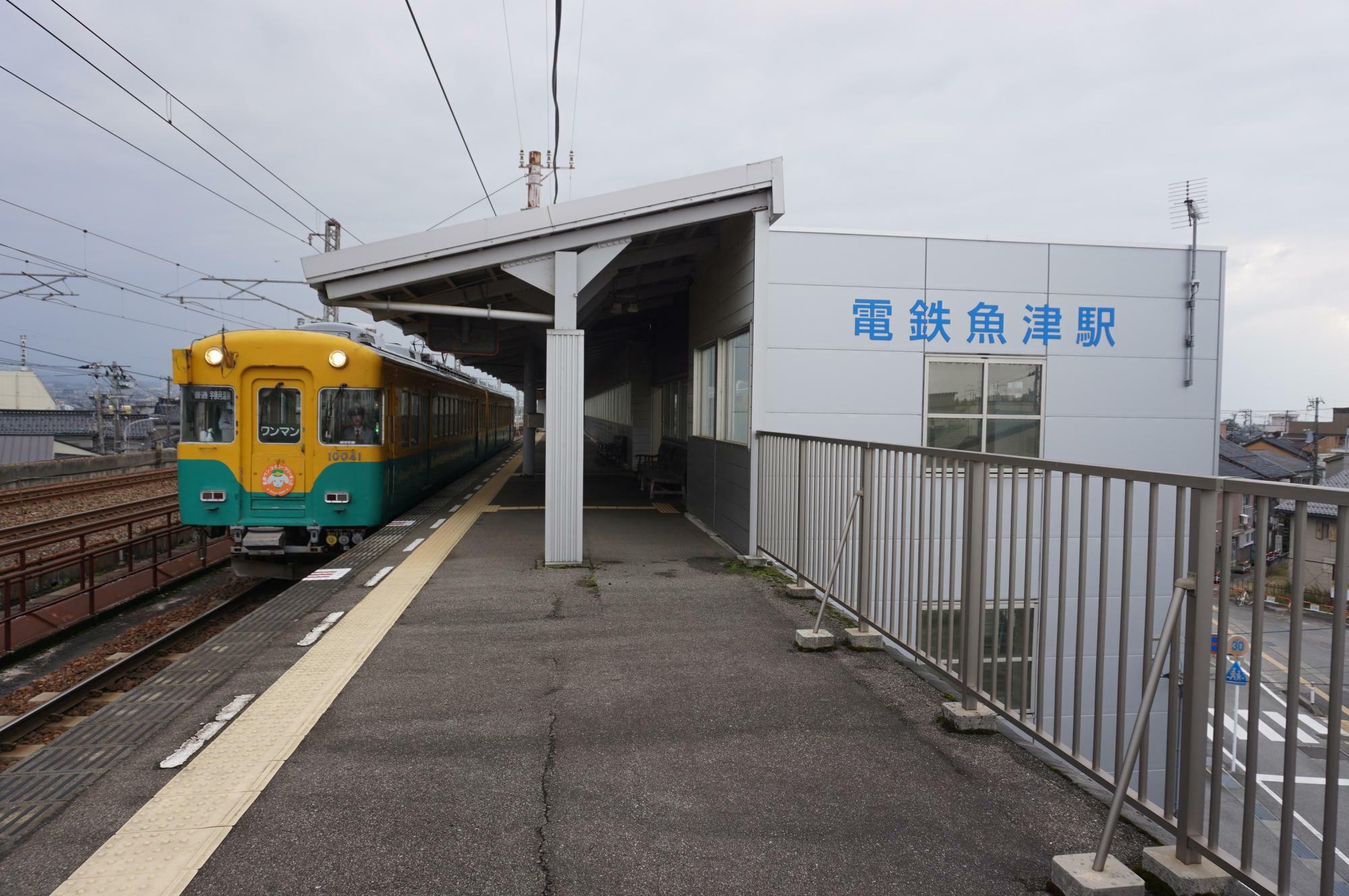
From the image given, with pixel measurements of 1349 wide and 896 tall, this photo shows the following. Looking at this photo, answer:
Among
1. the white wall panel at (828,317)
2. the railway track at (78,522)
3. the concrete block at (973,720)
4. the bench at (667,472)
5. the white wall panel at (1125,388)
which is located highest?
the white wall panel at (828,317)

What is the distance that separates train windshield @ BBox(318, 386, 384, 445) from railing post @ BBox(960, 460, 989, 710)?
7445 millimetres

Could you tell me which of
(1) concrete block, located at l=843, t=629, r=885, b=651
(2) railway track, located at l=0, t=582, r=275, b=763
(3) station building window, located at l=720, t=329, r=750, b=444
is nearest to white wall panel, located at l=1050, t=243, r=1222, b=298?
(3) station building window, located at l=720, t=329, r=750, b=444

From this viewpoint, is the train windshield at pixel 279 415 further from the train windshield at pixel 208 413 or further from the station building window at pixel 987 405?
the station building window at pixel 987 405

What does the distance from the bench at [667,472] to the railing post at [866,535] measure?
8127mm

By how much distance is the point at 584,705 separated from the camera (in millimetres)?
4078

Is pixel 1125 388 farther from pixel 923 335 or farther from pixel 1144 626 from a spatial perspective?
pixel 1144 626

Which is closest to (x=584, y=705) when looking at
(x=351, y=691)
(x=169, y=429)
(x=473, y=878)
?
(x=351, y=691)

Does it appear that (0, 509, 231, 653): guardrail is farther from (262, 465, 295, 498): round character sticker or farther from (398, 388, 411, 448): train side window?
(398, 388, 411, 448): train side window

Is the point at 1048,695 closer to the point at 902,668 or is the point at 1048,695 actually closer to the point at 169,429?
the point at 902,668

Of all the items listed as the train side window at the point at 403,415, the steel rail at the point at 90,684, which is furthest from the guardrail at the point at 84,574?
the train side window at the point at 403,415

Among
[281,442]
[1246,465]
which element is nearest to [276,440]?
[281,442]

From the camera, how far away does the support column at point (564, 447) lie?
770 cm

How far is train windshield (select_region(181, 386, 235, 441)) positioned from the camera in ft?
29.6

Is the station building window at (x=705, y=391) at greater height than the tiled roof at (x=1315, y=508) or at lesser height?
greater
